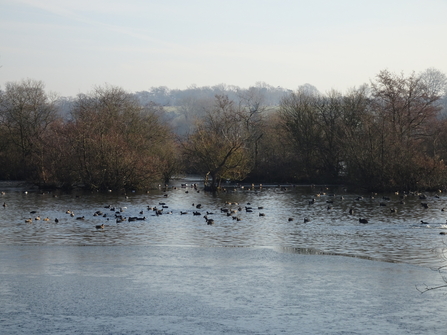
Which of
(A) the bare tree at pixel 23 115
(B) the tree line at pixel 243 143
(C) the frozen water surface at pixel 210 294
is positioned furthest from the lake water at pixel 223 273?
(A) the bare tree at pixel 23 115

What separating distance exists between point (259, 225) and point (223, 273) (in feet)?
28.6

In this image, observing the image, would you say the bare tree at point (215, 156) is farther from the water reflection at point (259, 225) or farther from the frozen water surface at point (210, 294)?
the frozen water surface at point (210, 294)

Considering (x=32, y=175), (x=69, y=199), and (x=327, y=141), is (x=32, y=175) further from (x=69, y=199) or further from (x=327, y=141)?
(x=327, y=141)

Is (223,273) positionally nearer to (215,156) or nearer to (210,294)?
(210,294)

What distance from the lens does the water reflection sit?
57.6 feet

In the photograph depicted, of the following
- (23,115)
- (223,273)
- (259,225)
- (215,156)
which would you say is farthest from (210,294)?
(23,115)

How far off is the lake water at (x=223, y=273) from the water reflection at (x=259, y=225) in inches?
2.7

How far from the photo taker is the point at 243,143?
4628 centimetres

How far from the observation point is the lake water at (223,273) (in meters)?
9.91

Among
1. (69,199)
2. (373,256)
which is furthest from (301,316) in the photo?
(69,199)

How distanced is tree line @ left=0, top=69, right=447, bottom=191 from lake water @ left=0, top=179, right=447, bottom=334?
13.7 m

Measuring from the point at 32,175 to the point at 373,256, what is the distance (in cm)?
3454

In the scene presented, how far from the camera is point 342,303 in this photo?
10953 millimetres

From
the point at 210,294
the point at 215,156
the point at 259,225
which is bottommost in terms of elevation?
the point at 210,294
